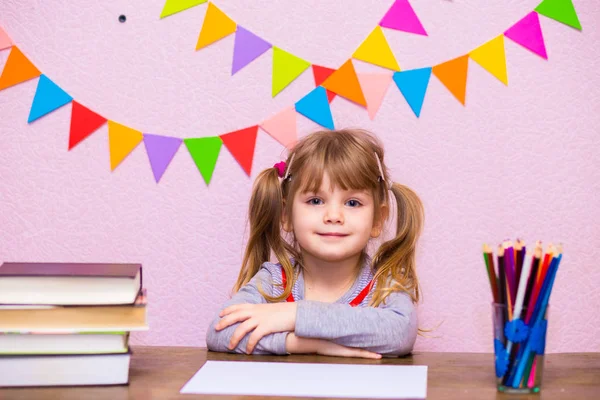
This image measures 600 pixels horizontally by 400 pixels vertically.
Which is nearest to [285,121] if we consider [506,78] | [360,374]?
[506,78]

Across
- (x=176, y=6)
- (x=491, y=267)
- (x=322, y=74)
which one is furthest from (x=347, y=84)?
(x=491, y=267)

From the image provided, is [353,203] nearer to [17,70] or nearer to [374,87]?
[374,87]

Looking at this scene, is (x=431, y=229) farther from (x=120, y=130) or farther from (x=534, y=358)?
(x=534, y=358)

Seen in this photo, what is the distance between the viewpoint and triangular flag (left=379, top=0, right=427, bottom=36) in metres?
1.63

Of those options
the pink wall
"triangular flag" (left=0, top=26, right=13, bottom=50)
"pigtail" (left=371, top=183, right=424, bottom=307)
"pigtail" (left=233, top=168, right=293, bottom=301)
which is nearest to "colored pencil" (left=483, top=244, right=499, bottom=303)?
"pigtail" (left=371, top=183, right=424, bottom=307)

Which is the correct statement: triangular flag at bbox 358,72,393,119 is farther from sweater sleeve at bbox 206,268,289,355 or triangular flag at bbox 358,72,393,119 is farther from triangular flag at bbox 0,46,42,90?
triangular flag at bbox 0,46,42,90

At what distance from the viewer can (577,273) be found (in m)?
1.64

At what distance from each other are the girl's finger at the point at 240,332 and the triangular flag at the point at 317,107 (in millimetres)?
674

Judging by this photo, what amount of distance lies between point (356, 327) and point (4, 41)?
3.67 feet

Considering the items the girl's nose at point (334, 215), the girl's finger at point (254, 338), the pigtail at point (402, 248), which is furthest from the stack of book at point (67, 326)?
the pigtail at point (402, 248)

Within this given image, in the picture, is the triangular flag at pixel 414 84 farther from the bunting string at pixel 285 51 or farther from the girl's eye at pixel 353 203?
the girl's eye at pixel 353 203

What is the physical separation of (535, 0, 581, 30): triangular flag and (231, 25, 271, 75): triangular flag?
63cm

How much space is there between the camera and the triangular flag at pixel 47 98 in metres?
1.64

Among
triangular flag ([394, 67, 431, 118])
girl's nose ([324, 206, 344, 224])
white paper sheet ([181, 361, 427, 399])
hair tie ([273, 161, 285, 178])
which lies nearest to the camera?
white paper sheet ([181, 361, 427, 399])
